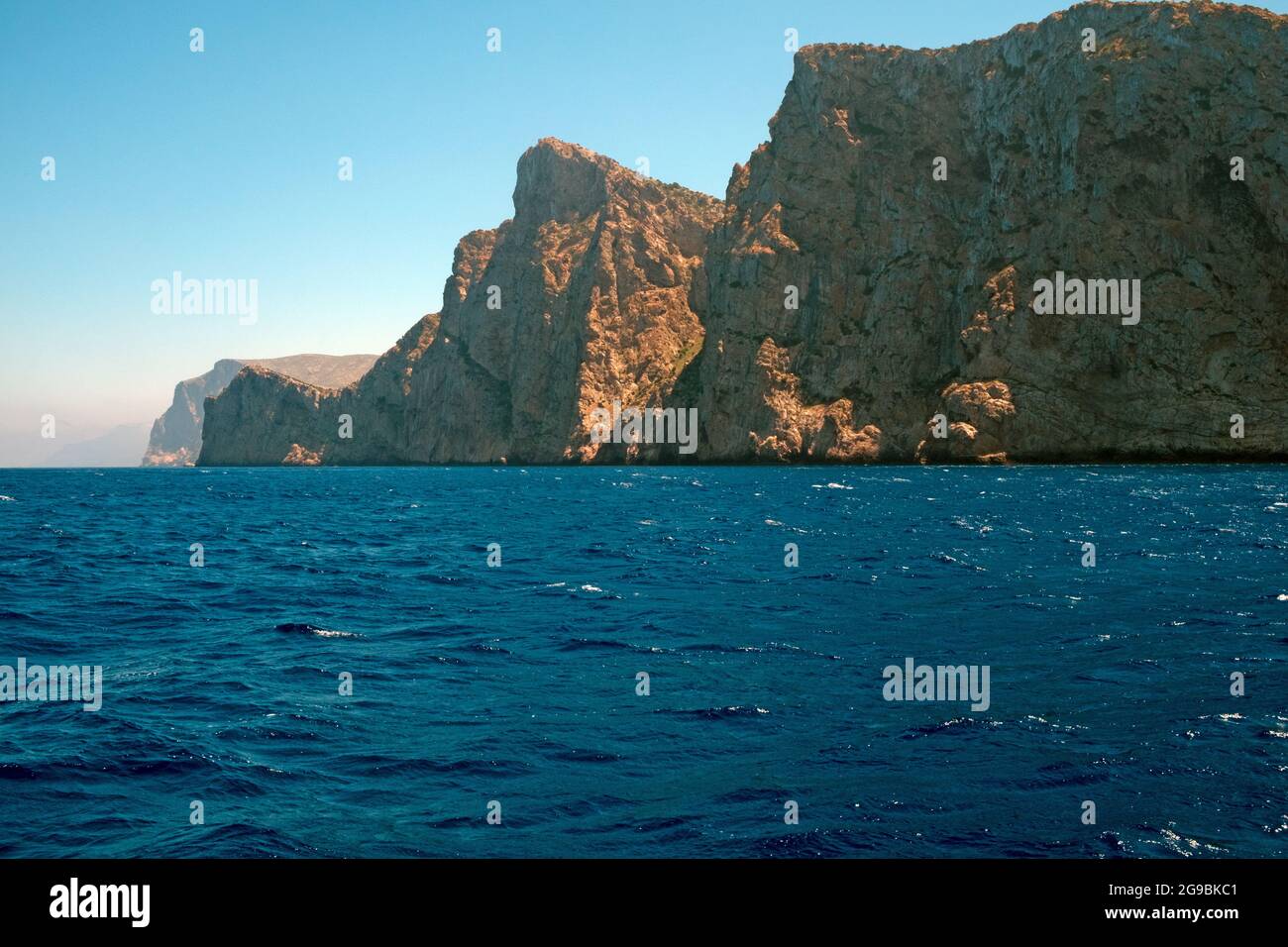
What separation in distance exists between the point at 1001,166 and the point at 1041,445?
4660cm

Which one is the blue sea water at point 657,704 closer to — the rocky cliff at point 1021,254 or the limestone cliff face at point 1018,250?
the rocky cliff at point 1021,254

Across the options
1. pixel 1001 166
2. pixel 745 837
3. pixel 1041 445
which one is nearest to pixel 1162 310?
pixel 1041 445

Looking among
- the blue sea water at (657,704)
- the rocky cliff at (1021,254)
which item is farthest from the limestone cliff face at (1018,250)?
the blue sea water at (657,704)

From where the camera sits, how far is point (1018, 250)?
13700 cm

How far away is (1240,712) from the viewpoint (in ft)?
49.4

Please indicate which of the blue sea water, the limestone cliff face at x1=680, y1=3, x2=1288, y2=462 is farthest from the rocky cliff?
the blue sea water

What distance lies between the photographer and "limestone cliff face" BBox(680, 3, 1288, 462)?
121188mm

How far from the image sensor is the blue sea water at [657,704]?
35.7 ft

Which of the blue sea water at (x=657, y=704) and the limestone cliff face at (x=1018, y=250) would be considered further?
the limestone cliff face at (x=1018, y=250)

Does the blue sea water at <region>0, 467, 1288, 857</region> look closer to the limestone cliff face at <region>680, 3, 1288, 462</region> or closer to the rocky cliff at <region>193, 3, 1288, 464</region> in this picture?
the rocky cliff at <region>193, 3, 1288, 464</region>

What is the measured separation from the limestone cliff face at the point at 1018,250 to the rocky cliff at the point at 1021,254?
0.35 m

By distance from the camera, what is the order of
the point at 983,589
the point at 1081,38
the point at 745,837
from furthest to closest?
1. the point at 1081,38
2. the point at 983,589
3. the point at 745,837

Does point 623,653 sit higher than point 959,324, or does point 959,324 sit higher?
point 959,324
